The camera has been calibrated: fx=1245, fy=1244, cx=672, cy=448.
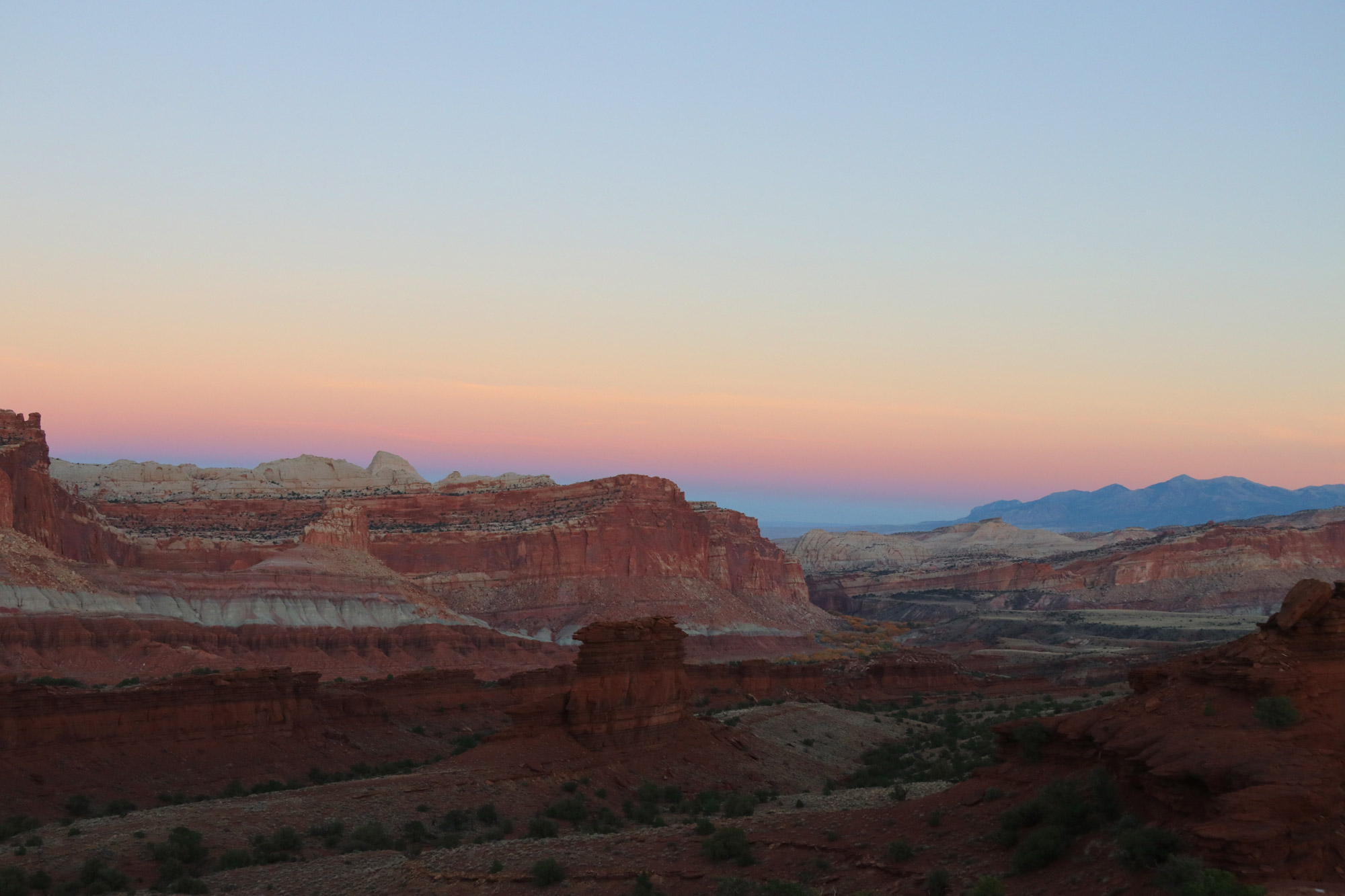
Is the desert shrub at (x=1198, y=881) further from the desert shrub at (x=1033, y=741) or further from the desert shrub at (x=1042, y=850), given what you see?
the desert shrub at (x=1033, y=741)

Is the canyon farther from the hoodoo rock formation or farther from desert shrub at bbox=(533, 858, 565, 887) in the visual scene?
the hoodoo rock formation

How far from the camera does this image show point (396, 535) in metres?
111

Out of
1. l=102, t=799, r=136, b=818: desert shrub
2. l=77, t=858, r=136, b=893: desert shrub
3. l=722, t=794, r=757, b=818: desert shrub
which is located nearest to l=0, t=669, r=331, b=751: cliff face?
l=102, t=799, r=136, b=818: desert shrub

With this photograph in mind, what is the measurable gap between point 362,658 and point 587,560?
38.4 metres

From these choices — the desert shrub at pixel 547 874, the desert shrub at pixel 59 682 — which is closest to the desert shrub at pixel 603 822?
the desert shrub at pixel 547 874

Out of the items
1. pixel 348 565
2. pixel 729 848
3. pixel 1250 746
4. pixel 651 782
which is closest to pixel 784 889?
pixel 729 848

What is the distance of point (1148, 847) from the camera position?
14492mm

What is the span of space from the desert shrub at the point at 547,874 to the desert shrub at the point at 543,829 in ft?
18.0

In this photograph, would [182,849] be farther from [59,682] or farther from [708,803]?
[59,682]

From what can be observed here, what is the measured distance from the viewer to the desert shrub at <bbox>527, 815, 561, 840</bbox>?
26.5 metres

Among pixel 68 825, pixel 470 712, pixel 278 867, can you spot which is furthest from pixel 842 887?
pixel 470 712

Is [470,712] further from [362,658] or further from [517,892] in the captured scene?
[517,892]

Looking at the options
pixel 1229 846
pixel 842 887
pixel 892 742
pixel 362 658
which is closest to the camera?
pixel 1229 846

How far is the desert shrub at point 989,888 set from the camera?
48.3ft
